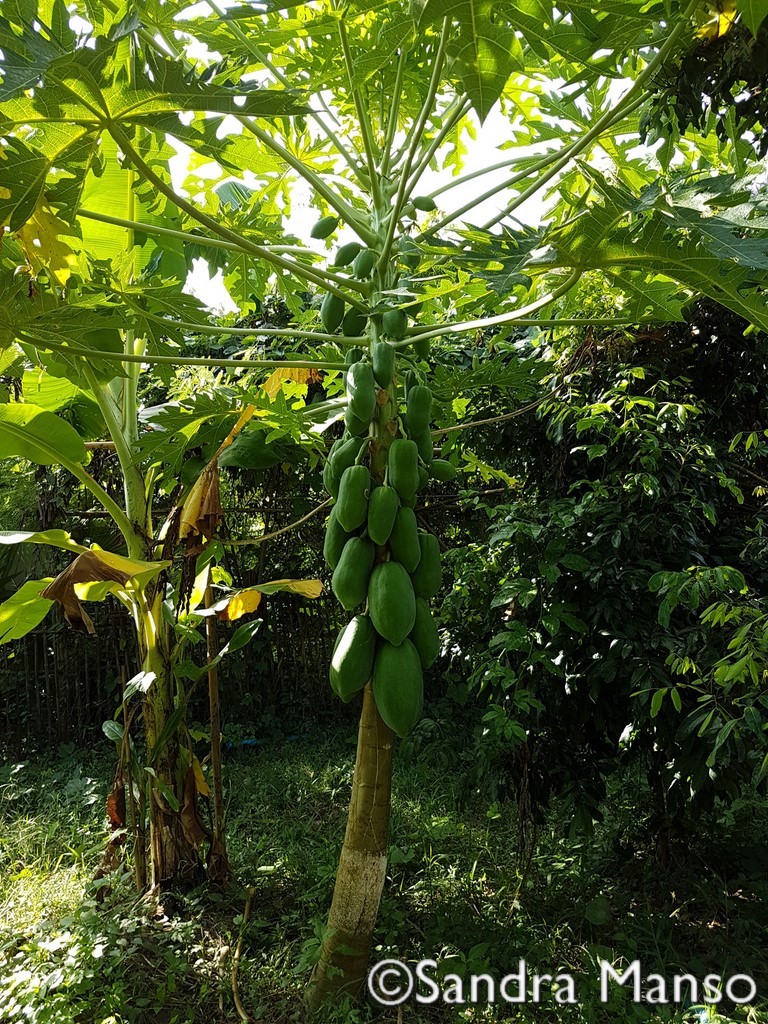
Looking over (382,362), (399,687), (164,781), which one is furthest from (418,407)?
(164,781)

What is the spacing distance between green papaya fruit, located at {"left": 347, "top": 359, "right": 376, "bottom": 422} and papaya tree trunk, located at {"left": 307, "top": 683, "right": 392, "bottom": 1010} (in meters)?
0.65

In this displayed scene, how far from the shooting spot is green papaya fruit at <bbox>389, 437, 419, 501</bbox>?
65.2 inches

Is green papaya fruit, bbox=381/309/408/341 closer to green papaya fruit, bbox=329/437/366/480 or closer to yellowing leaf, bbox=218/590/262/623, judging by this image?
green papaya fruit, bbox=329/437/366/480

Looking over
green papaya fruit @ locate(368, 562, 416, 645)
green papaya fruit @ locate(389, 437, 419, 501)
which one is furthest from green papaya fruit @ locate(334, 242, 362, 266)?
green papaya fruit @ locate(368, 562, 416, 645)

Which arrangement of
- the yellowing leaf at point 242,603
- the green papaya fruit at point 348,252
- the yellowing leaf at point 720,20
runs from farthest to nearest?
the yellowing leaf at point 242,603, the green papaya fruit at point 348,252, the yellowing leaf at point 720,20

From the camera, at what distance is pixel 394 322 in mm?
1703

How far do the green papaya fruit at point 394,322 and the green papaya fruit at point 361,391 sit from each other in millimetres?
106

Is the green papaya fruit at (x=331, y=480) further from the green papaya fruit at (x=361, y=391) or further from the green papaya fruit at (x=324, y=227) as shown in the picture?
the green papaya fruit at (x=324, y=227)

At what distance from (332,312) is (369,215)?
31cm

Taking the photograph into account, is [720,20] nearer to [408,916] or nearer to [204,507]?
[204,507]

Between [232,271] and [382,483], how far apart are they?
1136 mm

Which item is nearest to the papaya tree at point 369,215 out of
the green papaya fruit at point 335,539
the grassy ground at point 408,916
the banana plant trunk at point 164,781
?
the green papaya fruit at point 335,539

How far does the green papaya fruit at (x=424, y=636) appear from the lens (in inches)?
67.1

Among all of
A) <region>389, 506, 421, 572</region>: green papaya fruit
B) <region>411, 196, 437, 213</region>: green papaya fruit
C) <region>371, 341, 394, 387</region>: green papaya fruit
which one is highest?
<region>411, 196, 437, 213</region>: green papaya fruit
